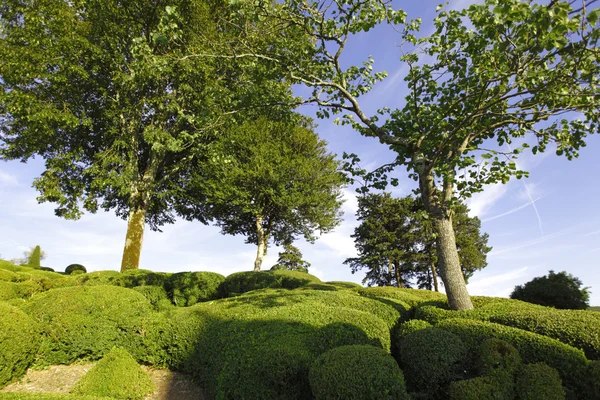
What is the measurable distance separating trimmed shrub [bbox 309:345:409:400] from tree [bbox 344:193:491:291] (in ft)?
83.6

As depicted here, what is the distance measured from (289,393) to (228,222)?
22.0m

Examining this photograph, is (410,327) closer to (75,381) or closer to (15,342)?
(75,381)

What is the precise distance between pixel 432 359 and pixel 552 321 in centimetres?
278

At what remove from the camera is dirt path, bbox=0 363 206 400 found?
6094mm

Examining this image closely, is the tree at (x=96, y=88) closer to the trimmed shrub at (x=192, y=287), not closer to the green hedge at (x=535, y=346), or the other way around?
the trimmed shrub at (x=192, y=287)

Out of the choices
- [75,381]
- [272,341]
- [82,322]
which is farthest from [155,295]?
[272,341]

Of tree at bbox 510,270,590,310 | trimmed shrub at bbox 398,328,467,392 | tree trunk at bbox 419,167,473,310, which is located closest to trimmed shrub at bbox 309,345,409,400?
trimmed shrub at bbox 398,328,467,392

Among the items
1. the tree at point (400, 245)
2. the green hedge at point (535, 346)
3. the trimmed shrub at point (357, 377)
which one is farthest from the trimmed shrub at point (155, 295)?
the tree at point (400, 245)

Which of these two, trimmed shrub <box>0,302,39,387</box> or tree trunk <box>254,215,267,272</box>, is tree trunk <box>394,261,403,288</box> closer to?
tree trunk <box>254,215,267,272</box>

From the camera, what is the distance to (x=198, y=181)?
21688mm

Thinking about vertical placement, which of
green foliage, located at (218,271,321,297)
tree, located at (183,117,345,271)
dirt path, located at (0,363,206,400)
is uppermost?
tree, located at (183,117,345,271)

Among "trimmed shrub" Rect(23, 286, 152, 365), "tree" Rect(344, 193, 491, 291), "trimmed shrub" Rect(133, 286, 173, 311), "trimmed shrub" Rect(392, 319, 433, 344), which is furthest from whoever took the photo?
"tree" Rect(344, 193, 491, 291)

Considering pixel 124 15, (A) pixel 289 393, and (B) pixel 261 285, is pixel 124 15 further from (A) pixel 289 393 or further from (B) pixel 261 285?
(A) pixel 289 393

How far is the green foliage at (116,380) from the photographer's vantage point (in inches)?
219
